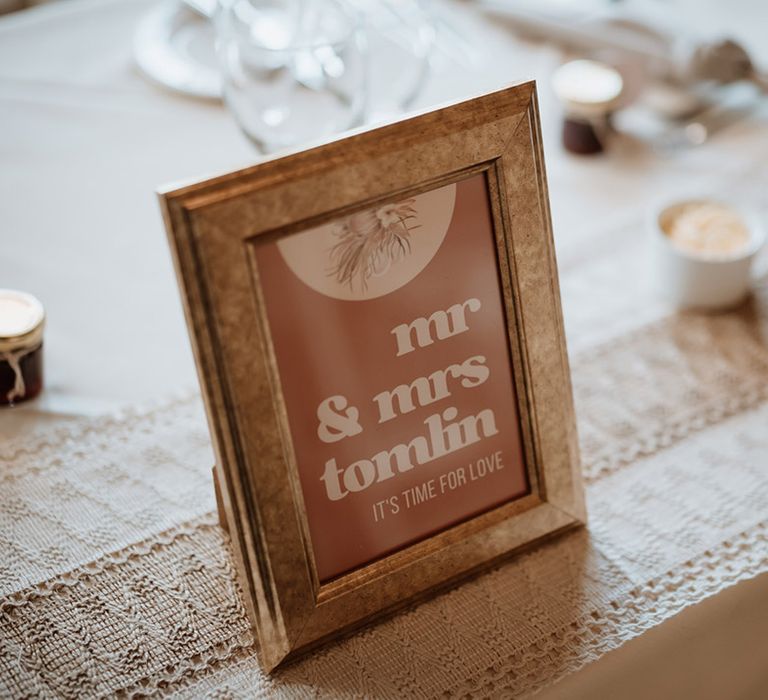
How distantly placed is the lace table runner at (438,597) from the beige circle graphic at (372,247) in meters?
0.22

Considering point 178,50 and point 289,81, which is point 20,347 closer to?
point 289,81

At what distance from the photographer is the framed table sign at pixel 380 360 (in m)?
0.53

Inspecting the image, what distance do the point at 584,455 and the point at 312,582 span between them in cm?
27

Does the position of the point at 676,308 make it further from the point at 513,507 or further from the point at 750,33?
the point at 750,33

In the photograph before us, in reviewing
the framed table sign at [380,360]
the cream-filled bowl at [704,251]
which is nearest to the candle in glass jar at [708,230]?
the cream-filled bowl at [704,251]

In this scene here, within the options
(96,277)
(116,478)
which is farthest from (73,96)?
(116,478)

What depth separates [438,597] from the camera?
0.65 metres

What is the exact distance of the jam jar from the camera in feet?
2.49

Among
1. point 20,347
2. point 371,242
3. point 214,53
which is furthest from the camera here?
point 214,53

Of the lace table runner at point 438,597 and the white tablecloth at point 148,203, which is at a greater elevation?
the white tablecloth at point 148,203

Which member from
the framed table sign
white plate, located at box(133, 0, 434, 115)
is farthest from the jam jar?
white plate, located at box(133, 0, 434, 115)

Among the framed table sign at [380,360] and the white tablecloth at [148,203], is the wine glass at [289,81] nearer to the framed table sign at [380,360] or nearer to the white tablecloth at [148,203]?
the white tablecloth at [148,203]

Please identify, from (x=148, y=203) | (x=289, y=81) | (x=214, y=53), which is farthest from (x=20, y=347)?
(x=214, y=53)

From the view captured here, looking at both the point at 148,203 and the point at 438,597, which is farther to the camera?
the point at 148,203
